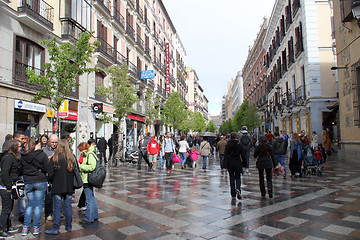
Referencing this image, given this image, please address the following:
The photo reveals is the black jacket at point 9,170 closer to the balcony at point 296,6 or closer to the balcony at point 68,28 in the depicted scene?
the balcony at point 68,28

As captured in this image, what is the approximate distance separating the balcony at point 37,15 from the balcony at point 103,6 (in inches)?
200

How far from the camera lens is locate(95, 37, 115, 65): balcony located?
18.7 metres

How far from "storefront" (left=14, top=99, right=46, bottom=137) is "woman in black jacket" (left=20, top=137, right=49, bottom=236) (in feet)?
28.9

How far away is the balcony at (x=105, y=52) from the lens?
61.4 ft

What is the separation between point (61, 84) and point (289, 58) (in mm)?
20616

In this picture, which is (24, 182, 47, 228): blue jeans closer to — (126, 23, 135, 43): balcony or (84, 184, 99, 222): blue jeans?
(84, 184, 99, 222): blue jeans

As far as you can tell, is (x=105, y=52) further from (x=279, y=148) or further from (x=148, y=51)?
(x=279, y=148)

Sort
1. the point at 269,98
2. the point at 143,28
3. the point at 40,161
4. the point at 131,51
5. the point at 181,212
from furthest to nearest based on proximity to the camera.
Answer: the point at 269,98 < the point at 143,28 < the point at 131,51 < the point at 181,212 < the point at 40,161

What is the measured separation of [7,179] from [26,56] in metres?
10.5

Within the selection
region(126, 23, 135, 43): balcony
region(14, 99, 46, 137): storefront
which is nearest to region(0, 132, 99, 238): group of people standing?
region(14, 99, 46, 137): storefront

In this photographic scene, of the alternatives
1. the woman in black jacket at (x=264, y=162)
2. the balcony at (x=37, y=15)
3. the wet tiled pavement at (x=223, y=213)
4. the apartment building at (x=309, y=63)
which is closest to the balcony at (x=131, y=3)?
the balcony at (x=37, y=15)

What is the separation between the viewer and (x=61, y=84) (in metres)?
10.1

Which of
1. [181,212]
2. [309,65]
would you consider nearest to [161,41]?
[309,65]

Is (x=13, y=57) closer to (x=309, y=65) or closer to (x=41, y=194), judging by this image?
(x=41, y=194)
